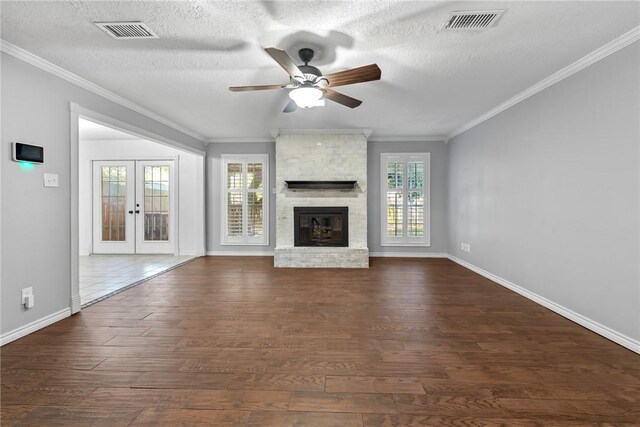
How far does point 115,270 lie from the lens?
5191mm

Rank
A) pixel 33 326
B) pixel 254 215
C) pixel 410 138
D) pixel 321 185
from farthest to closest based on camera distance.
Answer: pixel 254 215 < pixel 410 138 < pixel 321 185 < pixel 33 326

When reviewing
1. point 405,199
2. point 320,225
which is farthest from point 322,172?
point 405,199

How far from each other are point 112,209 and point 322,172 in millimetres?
4938

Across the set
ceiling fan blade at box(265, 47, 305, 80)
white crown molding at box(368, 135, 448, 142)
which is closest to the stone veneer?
white crown molding at box(368, 135, 448, 142)

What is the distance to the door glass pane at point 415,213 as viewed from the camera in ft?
21.1

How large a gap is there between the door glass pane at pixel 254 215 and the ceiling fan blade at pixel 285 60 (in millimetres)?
4153

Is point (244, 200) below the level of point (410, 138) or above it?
below

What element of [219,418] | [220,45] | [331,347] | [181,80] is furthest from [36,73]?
[331,347]

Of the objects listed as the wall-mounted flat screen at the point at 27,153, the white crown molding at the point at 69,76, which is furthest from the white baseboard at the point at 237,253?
the wall-mounted flat screen at the point at 27,153

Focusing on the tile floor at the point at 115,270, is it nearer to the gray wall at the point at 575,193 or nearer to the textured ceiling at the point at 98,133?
the textured ceiling at the point at 98,133

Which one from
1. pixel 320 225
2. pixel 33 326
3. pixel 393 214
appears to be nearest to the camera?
pixel 33 326

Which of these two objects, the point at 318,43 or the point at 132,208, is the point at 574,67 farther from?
the point at 132,208

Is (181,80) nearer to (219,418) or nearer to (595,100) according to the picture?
(219,418)

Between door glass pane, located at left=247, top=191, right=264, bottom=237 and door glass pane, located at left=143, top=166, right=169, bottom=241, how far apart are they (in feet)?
6.27
